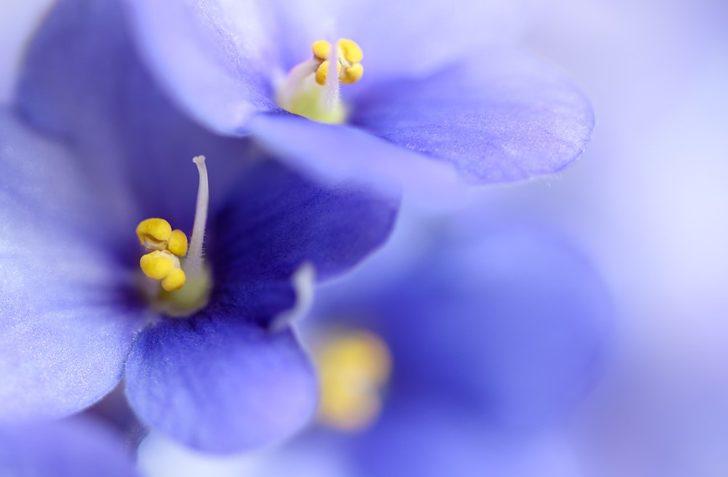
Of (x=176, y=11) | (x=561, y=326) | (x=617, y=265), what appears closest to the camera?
(x=176, y=11)

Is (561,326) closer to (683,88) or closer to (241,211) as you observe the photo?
(241,211)

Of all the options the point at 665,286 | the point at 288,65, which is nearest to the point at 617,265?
the point at 665,286

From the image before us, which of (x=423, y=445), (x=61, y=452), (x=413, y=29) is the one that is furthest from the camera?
(x=423, y=445)

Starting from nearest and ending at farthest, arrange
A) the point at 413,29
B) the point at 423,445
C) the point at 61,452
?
1. the point at 61,452
2. the point at 413,29
3. the point at 423,445

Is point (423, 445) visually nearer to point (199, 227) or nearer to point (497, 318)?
point (497, 318)

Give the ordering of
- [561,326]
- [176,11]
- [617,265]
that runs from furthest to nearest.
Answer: [617,265] < [561,326] < [176,11]

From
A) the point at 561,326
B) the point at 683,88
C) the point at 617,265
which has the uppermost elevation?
the point at 683,88

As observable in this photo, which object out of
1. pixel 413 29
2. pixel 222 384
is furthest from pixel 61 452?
pixel 413 29
